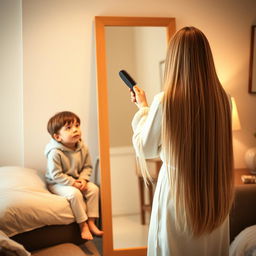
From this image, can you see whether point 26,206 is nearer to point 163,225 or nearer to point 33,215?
point 33,215

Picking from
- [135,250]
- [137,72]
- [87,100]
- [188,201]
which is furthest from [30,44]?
[188,201]

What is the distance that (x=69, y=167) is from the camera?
2.63 m

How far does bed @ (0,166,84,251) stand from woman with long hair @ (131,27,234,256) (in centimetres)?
89

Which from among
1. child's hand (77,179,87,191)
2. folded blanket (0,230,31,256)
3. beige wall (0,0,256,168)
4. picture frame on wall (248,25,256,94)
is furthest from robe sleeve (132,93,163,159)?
picture frame on wall (248,25,256,94)

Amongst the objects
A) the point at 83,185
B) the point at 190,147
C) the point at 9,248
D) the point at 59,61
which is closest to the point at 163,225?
the point at 190,147

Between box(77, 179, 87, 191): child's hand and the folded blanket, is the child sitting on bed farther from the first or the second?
the folded blanket

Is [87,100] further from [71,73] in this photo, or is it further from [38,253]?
[38,253]

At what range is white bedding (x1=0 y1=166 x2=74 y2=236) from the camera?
2.15 m

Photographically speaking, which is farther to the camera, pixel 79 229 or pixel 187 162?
pixel 79 229

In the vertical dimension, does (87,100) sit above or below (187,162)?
above

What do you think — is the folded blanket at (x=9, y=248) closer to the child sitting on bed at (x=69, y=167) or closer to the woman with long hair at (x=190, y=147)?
the woman with long hair at (x=190, y=147)

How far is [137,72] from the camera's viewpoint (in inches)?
114

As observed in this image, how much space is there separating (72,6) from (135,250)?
6.09 ft

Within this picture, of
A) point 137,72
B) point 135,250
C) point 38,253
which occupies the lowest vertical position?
point 135,250
